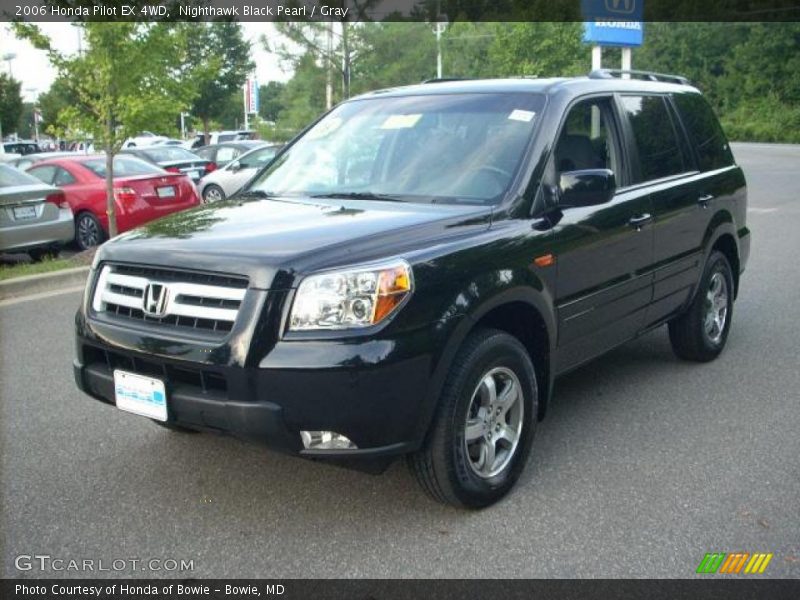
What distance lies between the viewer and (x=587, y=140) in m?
4.64

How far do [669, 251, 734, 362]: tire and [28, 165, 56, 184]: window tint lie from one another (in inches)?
409

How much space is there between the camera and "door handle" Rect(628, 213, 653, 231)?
4.74 meters

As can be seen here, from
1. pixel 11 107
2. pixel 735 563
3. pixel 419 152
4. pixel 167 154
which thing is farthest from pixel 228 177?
pixel 11 107

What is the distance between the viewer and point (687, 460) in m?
4.26

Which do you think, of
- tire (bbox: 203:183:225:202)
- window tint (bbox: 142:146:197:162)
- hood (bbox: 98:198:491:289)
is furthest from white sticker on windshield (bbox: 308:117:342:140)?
window tint (bbox: 142:146:197:162)

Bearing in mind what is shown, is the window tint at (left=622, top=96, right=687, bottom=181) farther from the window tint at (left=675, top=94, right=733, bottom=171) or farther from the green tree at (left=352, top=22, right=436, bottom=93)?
the green tree at (left=352, top=22, right=436, bottom=93)

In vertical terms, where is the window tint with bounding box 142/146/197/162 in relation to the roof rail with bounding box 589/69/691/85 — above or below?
below

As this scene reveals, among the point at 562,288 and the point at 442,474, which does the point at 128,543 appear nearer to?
the point at 442,474

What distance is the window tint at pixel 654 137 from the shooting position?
199 inches

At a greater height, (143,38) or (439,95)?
(143,38)

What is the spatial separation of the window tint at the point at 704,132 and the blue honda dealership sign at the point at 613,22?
47.0 feet
